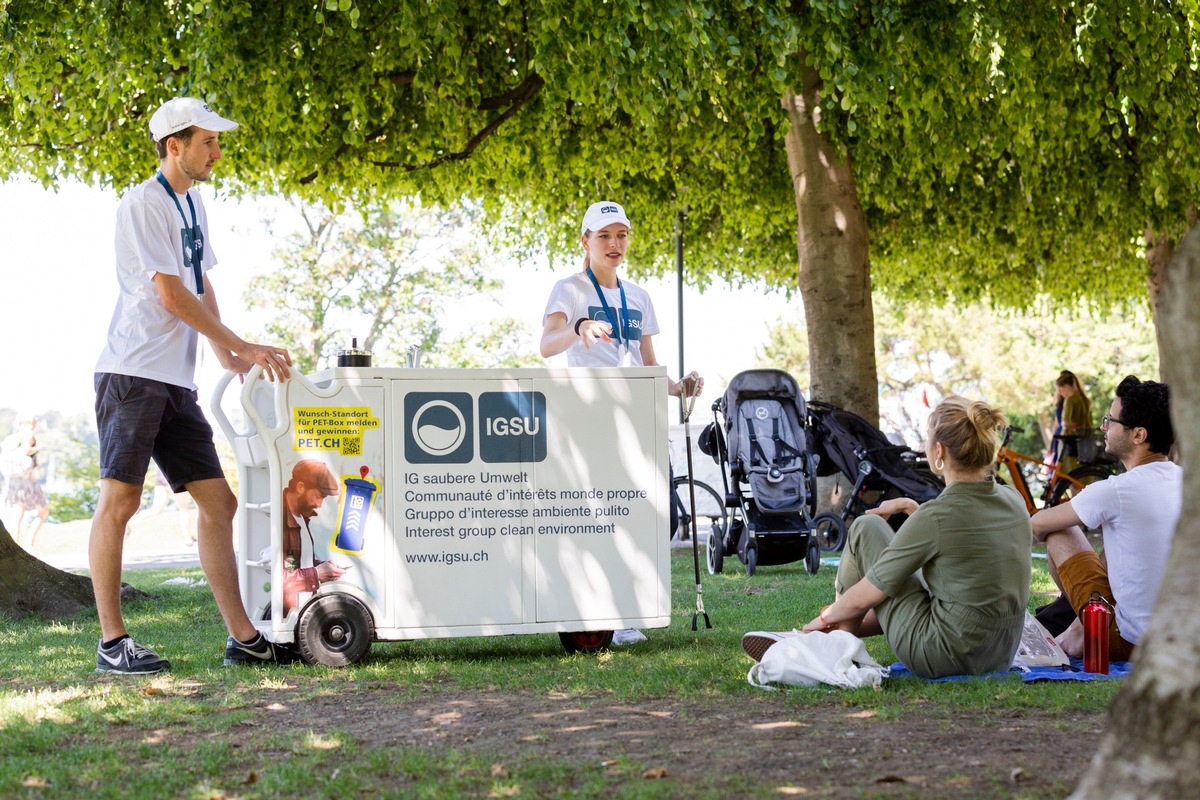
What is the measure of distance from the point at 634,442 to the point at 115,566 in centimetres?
221

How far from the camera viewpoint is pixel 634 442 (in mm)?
5691

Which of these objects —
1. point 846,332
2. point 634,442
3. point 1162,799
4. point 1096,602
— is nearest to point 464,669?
point 634,442

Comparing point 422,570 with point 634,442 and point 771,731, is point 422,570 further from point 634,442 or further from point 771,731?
point 771,731

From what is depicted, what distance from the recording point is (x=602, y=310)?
247 inches

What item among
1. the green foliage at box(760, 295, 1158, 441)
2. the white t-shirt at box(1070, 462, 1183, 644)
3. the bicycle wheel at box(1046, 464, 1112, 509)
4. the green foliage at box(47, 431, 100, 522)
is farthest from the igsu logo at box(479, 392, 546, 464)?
the green foliage at box(760, 295, 1158, 441)

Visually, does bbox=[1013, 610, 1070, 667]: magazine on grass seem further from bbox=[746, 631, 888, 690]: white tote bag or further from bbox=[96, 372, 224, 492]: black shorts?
bbox=[96, 372, 224, 492]: black shorts

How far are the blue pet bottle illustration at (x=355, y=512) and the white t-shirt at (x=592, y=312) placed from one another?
4.12 feet

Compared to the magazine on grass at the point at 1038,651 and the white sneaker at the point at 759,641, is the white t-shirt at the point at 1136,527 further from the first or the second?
the white sneaker at the point at 759,641

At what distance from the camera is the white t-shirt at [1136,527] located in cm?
489

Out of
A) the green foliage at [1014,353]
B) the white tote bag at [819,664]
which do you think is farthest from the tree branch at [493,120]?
the green foliage at [1014,353]

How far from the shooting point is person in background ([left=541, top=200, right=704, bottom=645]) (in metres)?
6.13

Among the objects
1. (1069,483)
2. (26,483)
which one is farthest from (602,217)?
(26,483)

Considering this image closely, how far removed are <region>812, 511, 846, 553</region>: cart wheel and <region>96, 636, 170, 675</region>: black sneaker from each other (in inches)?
274

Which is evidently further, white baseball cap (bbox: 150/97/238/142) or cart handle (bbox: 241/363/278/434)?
white baseball cap (bbox: 150/97/238/142)
